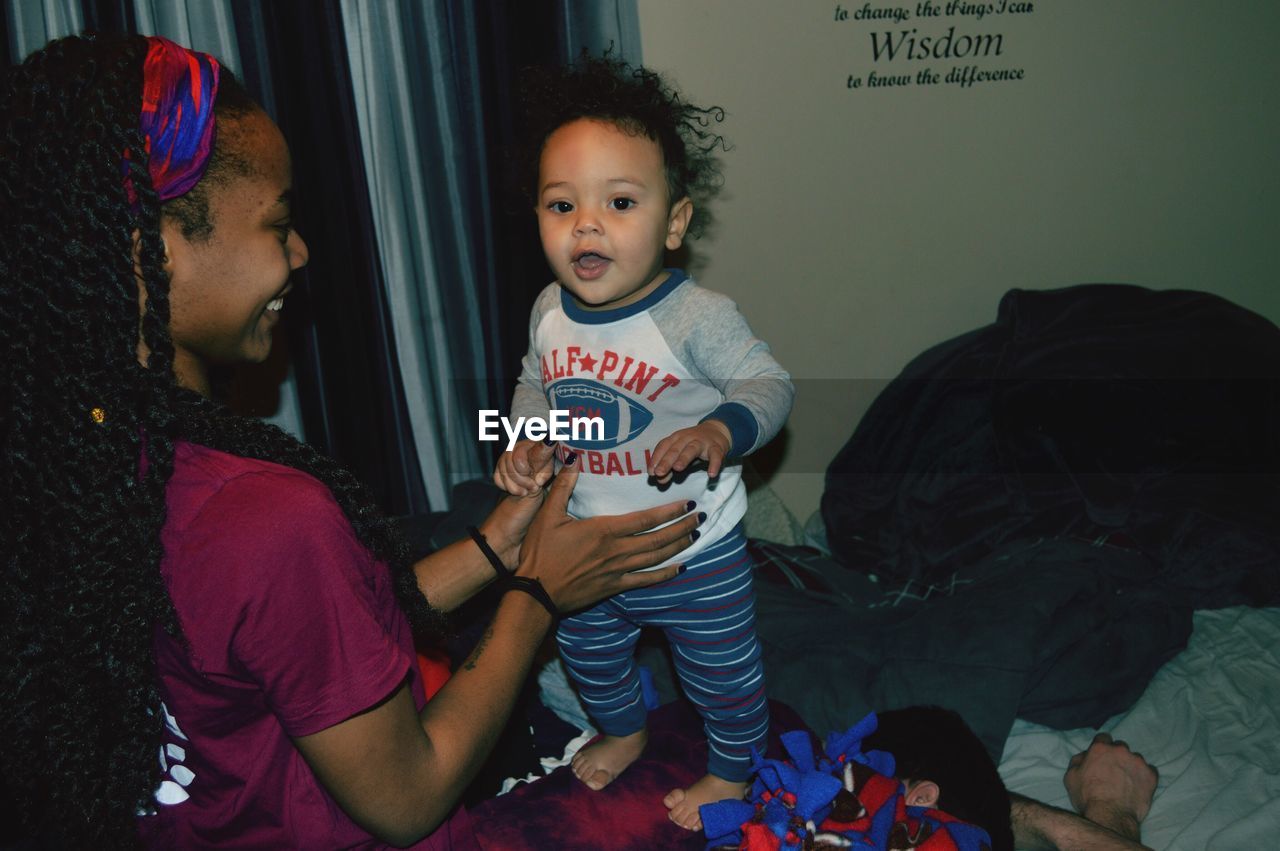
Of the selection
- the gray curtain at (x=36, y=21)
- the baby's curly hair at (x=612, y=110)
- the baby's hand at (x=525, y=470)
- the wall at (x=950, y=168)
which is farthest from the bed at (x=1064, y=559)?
the gray curtain at (x=36, y=21)

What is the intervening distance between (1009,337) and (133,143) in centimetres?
250

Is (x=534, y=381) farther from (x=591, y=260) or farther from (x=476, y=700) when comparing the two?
(x=476, y=700)

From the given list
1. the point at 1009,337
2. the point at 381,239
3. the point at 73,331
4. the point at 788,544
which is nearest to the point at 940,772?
the point at 788,544

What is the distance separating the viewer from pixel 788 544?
2.78 m

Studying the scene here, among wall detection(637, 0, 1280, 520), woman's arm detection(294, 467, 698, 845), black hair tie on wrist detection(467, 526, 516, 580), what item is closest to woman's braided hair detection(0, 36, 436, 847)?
woman's arm detection(294, 467, 698, 845)

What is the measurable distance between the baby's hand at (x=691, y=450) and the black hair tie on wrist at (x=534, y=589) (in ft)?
0.77

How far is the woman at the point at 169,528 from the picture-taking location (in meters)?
0.94

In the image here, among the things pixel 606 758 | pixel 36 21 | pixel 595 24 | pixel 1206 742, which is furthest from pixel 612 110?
pixel 1206 742

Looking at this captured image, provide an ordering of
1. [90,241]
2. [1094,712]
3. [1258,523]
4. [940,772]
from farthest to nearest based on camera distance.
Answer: [1258,523] < [1094,712] < [940,772] < [90,241]

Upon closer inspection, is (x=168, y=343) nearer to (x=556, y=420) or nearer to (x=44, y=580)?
(x=44, y=580)

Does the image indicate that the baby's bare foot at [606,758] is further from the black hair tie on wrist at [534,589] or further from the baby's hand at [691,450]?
the baby's hand at [691,450]

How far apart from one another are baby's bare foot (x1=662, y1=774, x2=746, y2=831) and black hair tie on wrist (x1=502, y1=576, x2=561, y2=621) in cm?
56

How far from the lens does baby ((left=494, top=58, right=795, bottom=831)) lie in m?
1.47

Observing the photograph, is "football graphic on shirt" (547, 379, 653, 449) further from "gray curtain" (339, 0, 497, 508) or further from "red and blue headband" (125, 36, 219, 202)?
"gray curtain" (339, 0, 497, 508)
